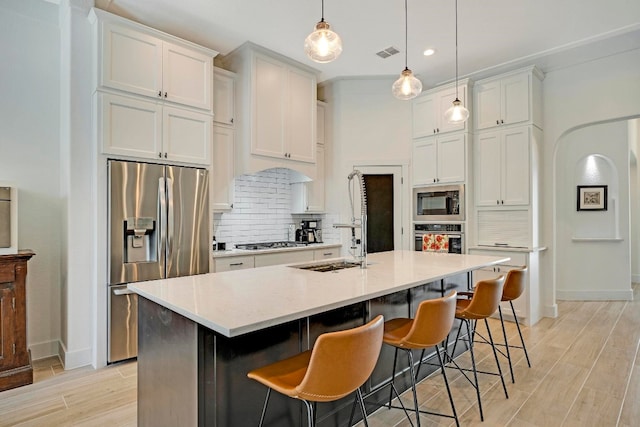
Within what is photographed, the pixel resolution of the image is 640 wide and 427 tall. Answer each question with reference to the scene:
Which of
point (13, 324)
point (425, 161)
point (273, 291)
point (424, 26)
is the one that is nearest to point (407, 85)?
point (424, 26)

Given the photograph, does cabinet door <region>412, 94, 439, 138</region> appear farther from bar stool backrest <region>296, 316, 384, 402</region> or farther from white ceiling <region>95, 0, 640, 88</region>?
bar stool backrest <region>296, 316, 384, 402</region>

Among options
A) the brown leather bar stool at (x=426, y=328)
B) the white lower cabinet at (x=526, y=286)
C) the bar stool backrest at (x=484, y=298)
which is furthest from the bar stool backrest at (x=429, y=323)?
the white lower cabinet at (x=526, y=286)

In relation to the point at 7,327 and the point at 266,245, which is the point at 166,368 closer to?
the point at 7,327

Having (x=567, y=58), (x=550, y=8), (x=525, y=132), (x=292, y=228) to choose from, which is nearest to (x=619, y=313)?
(x=525, y=132)

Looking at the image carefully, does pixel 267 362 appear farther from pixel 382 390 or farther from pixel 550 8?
pixel 550 8

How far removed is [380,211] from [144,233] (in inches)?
118

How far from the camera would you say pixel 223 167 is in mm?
4035

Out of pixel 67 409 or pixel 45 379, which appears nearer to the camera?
pixel 67 409

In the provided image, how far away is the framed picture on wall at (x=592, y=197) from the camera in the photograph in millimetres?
5719

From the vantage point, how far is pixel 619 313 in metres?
4.76

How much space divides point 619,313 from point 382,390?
13.9 feet

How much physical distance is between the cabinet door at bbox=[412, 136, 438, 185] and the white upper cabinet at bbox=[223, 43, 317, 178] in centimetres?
141

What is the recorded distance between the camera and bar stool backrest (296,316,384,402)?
4.37ft

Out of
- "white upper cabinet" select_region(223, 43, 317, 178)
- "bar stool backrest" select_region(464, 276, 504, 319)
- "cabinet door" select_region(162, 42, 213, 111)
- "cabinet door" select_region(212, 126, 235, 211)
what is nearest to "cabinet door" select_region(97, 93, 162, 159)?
"cabinet door" select_region(162, 42, 213, 111)
